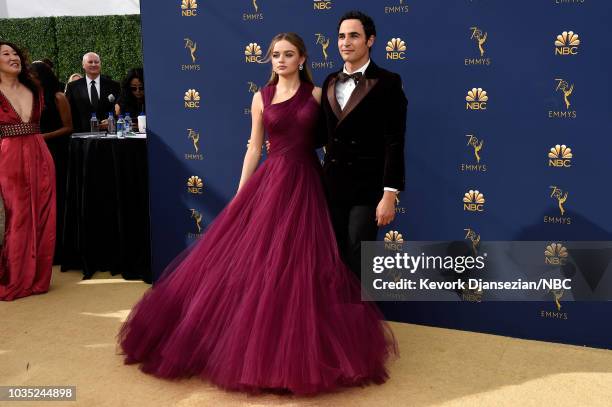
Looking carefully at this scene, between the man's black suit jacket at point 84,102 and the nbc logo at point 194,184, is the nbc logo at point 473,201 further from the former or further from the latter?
the man's black suit jacket at point 84,102

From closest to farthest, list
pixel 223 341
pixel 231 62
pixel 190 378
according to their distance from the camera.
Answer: pixel 223 341 → pixel 190 378 → pixel 231 62

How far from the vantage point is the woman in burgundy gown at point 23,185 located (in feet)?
15.6

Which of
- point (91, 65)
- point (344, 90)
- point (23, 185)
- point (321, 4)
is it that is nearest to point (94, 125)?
point (91, 65)

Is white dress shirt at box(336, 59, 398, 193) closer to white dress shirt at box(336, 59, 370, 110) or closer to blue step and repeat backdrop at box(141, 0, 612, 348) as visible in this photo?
white dress shirt at box(336, 59, 370, 110)

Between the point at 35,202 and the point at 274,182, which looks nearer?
the point at 274,182

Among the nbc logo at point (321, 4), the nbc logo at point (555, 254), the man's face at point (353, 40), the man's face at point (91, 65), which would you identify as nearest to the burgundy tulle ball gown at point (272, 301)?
the man's face at point (353, 40)

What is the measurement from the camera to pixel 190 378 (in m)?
3.26

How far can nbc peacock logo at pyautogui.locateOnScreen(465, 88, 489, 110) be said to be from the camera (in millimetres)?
3762

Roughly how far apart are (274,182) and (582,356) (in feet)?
6.96

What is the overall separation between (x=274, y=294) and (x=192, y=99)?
2.21 m

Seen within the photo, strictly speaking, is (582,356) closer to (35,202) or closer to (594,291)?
(594,291)

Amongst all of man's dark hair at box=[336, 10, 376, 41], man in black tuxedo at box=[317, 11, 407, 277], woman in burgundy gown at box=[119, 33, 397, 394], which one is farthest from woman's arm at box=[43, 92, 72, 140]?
man's dark hair at box=[336, 10, 376, 41]

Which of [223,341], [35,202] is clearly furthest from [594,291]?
[35,202]

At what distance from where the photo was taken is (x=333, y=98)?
10.9 ft
